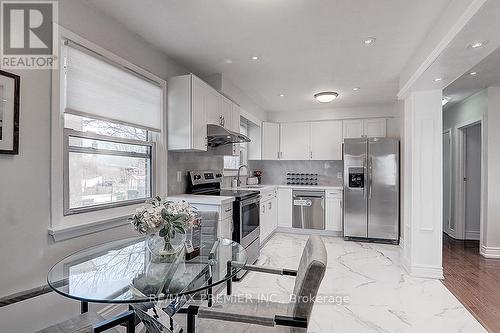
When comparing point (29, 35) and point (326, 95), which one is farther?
point (326, 95)

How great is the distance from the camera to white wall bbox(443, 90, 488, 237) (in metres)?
4.20

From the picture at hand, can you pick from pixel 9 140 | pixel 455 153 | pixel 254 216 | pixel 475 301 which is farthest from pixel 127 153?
pixel 455 153

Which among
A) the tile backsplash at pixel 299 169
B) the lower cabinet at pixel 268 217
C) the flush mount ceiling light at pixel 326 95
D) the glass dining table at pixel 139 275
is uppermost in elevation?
the flush mount ceiling light at pixel 326 95

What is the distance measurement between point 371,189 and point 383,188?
19 cm

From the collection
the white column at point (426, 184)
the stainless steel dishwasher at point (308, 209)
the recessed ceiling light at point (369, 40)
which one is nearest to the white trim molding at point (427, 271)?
the white column at point (426, 184)

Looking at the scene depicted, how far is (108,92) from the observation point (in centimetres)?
225

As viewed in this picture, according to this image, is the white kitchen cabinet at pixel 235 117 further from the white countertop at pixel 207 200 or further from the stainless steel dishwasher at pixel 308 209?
the stainless steel dishwasher at pixel 308 209

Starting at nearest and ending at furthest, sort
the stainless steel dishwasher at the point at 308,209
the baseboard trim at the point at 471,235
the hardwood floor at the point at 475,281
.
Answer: the hardwood floor at the point at 475,281
the baseboard trim at the point at 471,235
the stainless steel dishwasher at the point at 308,209

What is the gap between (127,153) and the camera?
254 centimetres

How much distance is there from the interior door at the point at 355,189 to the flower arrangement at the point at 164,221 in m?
3.87

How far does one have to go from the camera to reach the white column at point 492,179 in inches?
154

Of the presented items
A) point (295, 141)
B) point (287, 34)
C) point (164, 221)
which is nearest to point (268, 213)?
point (295, 141)

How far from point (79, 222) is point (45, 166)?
47 centimetres

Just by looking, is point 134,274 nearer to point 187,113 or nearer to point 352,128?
point 187,113
